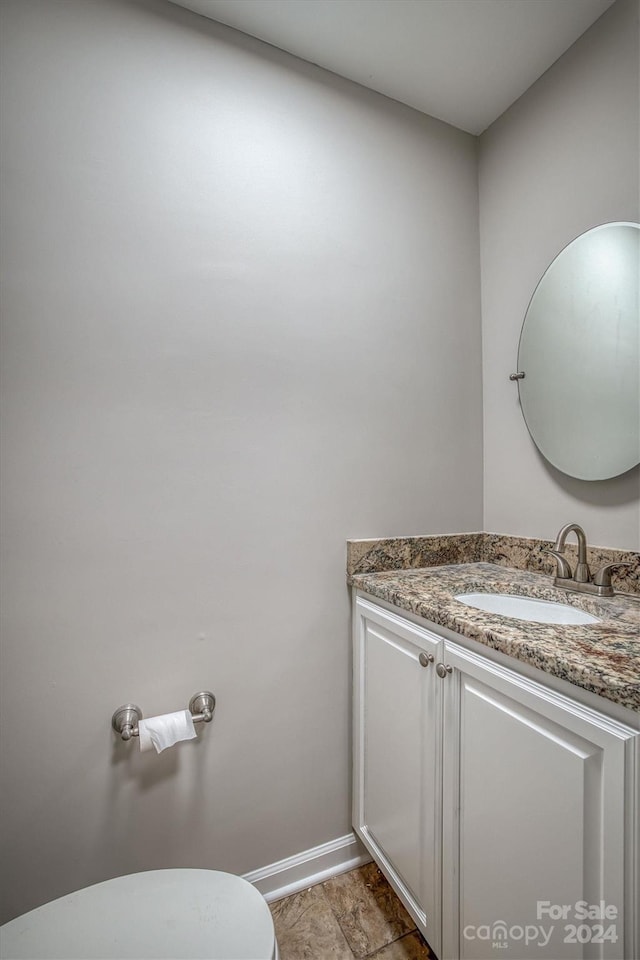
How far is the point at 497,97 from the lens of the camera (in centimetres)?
151

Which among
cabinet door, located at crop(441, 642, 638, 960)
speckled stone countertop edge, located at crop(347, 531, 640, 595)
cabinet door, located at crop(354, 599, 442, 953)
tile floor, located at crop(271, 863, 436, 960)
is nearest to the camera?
cabinet door, located at crop(441, 642, 638, 960)

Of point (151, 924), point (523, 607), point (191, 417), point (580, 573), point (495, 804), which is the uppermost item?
point (191, 417)

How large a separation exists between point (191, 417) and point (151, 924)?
1.08 m

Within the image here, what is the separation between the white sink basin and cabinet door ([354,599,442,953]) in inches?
9.2

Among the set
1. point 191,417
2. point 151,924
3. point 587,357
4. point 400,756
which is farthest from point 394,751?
point 587,357

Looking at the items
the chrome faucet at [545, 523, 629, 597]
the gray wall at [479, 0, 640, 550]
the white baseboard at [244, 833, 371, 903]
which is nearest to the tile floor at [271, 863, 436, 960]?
the white baseboard at [244, 833, 371, 903]

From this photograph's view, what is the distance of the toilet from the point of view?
73 cm

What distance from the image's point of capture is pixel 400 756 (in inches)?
44.8

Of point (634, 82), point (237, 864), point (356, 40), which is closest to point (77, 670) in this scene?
point (237, 864)

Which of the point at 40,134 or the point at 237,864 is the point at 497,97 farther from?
the point at 237,864

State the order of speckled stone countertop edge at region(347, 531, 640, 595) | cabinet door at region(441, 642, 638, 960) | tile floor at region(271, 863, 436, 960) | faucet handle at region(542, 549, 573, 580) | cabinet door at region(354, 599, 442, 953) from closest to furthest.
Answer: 1. cabinet door at region(441, 642, 638, 960)
2. cabinet door at region(354, 599, 442, 953)
3. tile floor at region(271, 863, 436, 960)
4. faucet handle at region(542, 549, 573, 580)
5. speckled stone countertop edge at region(347, 531, 640, 595)

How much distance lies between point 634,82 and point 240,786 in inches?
89.3

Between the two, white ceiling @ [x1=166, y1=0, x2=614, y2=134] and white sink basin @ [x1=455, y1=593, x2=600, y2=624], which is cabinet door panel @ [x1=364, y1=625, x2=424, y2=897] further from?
white ceiling @ [x1=166, y1=0, x2=614, y2=134]

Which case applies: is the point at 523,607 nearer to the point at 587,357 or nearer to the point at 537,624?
the point at 537,624
